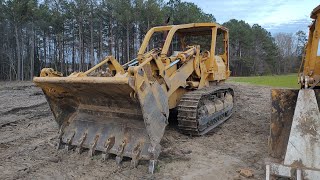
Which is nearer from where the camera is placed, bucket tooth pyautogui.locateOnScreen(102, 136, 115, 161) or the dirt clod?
the dirt clod

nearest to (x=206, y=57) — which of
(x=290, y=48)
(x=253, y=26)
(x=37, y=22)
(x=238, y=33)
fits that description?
(x=37, y=22)

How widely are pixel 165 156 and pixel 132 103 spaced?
104cm

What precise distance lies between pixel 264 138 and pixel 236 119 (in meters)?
1.89

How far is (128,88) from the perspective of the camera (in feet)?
15.3

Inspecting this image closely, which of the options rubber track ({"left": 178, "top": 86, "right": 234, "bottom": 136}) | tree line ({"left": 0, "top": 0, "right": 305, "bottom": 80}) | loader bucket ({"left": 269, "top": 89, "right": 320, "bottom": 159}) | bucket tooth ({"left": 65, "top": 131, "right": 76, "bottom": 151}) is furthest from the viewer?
tree line ({"left": 0, "top": 0, "right": 305, "bottom": 80})

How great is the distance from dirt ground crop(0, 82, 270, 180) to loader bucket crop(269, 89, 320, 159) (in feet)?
1.45

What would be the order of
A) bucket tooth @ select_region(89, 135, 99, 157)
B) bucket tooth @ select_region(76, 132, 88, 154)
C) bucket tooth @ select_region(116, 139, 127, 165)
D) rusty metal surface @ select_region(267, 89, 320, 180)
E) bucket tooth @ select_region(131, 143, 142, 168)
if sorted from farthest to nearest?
bucket tooth @ select_region(76, 132, 88, 154) → bucket tooth @ select_region(89, 135, 99, 157) → bucket tooth @ select_region(116, 139, 127, 165) → bucket tooth @ select_region(131, 143, 142, 168) → rusty metal surface @ select_region(267, 89, 320, 180)

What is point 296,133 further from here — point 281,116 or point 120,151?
point 120,151

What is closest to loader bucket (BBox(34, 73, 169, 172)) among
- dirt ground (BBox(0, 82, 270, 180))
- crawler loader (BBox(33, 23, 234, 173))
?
crawler loader (BBox(33, 23, 234, 173))

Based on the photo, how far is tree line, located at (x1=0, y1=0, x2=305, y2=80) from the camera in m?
33.4

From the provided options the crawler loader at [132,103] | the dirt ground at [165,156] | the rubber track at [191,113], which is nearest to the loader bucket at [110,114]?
the crawler loader at [132,103]

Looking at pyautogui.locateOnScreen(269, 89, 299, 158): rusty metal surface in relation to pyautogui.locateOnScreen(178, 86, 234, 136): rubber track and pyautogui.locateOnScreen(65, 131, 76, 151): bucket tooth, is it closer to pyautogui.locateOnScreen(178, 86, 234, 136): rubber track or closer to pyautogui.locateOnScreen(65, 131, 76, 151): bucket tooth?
pyautogui.locateOnScreen(178, 86, 234, 136): rubber track

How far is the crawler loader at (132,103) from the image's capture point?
485 cm

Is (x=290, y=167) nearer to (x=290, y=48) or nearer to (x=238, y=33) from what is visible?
(x=238, y=33)
